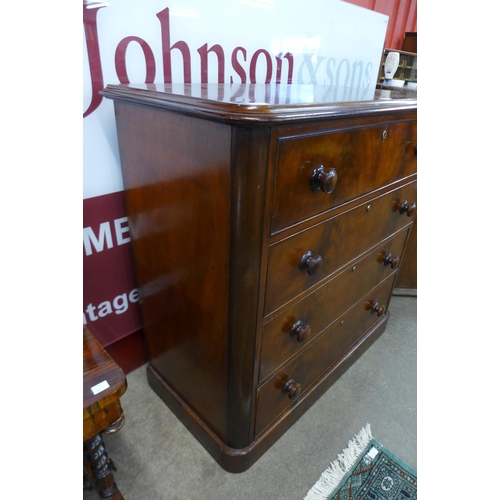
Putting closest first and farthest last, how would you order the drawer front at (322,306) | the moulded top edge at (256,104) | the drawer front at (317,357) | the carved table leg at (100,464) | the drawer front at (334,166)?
the moulded top edge at (256,104)
the drawer front at (334,166)
the carved table leg at (100,464)
the drawer front at (322,306)
the drawer front at (317,357)

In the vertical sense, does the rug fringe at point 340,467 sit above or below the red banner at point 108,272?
below

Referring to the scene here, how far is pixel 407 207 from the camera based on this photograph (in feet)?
4.19

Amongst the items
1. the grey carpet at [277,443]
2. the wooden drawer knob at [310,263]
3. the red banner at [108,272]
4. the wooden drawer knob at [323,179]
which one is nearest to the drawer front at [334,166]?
the wooden drawer knob at [323,179]

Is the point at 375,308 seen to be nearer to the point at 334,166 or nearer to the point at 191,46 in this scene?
the point at 334,166

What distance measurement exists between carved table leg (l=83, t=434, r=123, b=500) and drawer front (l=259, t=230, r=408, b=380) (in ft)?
1.40

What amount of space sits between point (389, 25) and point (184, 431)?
2424 mm

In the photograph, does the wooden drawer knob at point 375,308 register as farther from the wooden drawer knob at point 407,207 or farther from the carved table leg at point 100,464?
the carved table leg at point 100,464

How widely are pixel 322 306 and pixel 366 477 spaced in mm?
587

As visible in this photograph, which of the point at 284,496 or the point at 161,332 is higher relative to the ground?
the point at 161,332

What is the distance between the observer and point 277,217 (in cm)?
74

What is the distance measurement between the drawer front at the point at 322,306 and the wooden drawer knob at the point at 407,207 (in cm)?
11

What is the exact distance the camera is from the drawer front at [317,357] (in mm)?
1054

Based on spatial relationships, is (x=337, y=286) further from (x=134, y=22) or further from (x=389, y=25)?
(x=389, y=25)
